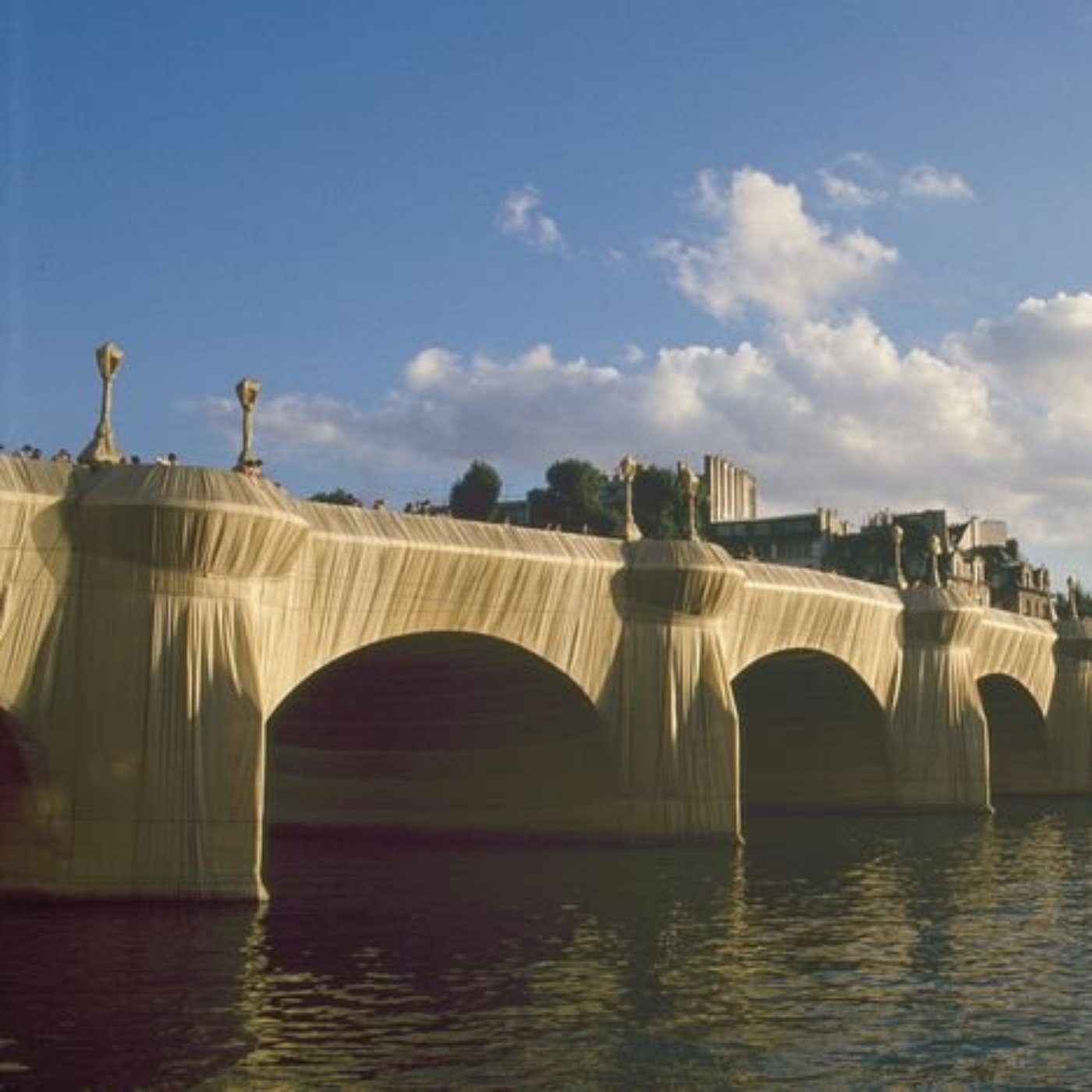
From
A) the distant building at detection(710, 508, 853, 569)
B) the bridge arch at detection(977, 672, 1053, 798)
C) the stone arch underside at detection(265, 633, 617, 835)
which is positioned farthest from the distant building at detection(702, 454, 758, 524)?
A: the stone arch underside at detection(265, 633, 617, 835)

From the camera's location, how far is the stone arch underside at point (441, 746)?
49.8 meters

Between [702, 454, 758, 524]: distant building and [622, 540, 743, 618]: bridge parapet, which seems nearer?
[622, 540, 743, 618]: bridge parapet

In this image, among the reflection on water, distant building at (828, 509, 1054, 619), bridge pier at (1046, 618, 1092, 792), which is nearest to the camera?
the reflection on water

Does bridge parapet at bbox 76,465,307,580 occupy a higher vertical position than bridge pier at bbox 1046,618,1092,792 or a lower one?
higher

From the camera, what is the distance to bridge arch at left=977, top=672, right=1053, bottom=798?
292 ft

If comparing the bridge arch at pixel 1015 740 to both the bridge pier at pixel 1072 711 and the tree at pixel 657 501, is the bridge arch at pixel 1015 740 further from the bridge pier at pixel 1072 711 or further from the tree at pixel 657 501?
the tree at pixel 657 501

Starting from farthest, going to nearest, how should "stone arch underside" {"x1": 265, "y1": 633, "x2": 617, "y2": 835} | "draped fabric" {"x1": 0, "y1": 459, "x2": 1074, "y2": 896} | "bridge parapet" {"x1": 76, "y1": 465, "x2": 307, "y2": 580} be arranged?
"stone arch underside" {"x1": 265, "y1": 633, "x2": 617, "y2": 835} → "bridge parapet" {"x1": 76, "y1": 465, "x2": 307, "y2": 580} → "draped fabric" {"x1": 0, "y1": 459, "x2": 1074, "y2": 896}

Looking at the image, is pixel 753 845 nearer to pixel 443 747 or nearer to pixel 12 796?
pixel 443 747

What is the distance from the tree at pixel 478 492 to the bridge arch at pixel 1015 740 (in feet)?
134

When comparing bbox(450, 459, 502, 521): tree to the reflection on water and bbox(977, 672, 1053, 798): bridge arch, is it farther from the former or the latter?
the reflection on water

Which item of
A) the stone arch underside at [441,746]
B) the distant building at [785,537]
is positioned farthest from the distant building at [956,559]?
the stone arch underside at [441,746]

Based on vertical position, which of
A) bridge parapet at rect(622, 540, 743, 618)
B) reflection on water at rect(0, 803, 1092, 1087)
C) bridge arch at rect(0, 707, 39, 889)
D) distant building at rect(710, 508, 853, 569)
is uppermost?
distant building at rect(710, 508, 853, 569)

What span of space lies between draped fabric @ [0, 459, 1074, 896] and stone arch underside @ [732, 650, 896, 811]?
9.14 m

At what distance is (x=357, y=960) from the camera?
28844mm
